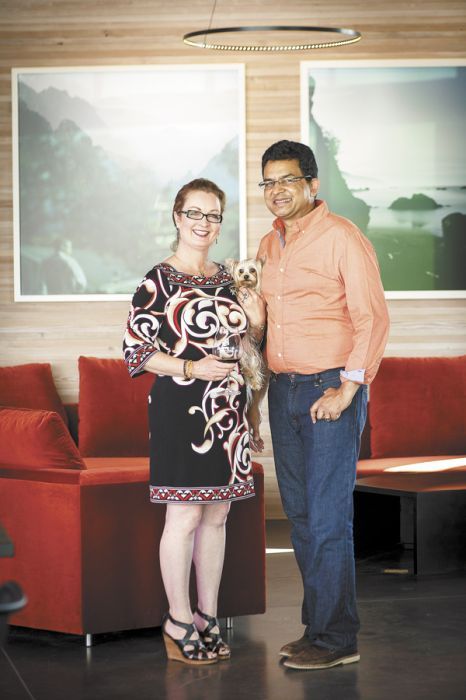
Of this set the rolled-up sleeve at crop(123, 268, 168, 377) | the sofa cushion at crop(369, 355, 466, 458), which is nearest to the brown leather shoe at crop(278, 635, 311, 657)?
the rolled-up sleeve at crop(123, 268, 168, 377)

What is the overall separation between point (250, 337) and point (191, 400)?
0.29 meters

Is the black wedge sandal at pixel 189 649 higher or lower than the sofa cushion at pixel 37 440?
lower

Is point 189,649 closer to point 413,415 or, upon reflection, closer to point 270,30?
point 413,415

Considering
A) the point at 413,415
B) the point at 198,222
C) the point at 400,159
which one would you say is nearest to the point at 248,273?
the point at 198,222

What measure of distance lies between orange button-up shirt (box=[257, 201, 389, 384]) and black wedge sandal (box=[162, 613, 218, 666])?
0.90 m

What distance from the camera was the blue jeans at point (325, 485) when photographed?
3439mm

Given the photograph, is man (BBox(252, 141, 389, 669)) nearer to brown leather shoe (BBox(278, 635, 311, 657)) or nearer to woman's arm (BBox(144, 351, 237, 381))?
brown leather shoe (BBox(278, 635, 311, 657))

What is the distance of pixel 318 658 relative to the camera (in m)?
3.54

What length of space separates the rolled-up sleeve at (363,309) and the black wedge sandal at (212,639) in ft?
3.21

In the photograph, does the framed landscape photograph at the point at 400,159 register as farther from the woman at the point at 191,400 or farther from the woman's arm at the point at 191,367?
the woman's arm at the point at 191,367

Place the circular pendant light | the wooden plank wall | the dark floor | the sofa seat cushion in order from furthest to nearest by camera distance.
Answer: the wooden plank wall → the sofa seat cushion → the circular pendant light → the dark floor

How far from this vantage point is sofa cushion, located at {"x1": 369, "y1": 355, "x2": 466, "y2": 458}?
19.9 feet

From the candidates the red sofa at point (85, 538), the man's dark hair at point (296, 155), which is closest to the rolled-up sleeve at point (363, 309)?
the man's dark hair at point (296, 155)

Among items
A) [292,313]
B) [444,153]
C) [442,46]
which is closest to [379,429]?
[444,153]
